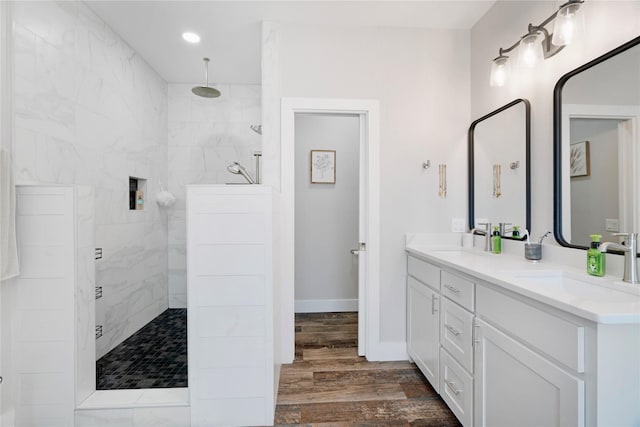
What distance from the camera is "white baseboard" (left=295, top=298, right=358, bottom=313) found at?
3359 mm

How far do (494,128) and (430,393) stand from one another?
1.89m

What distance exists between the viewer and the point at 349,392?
1.90 m

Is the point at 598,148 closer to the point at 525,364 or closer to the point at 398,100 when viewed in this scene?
the point at 525,364

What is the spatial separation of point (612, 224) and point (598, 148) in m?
0.36

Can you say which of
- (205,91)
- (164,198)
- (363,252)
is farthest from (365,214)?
(164,198)

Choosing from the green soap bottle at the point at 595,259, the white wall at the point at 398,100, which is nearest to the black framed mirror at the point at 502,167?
the white wall at the point at 398,100

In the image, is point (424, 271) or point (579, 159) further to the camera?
point (424, 271)

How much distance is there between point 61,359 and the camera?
1.53 metres

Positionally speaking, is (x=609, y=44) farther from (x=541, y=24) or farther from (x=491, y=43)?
(x=491, y=43)

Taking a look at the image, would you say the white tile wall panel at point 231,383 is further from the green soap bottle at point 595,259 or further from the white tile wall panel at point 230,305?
the green soap bottle at point 595,259

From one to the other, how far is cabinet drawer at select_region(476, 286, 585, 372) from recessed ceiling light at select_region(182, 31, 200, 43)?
2.87m

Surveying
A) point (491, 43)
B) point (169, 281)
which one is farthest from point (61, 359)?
point (491, 43)

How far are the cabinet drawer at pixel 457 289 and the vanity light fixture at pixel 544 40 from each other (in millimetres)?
1289

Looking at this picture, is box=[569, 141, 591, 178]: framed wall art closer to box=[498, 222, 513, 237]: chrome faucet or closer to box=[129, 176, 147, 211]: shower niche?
box=[498, 222, 513, 237]: chrome faucet
